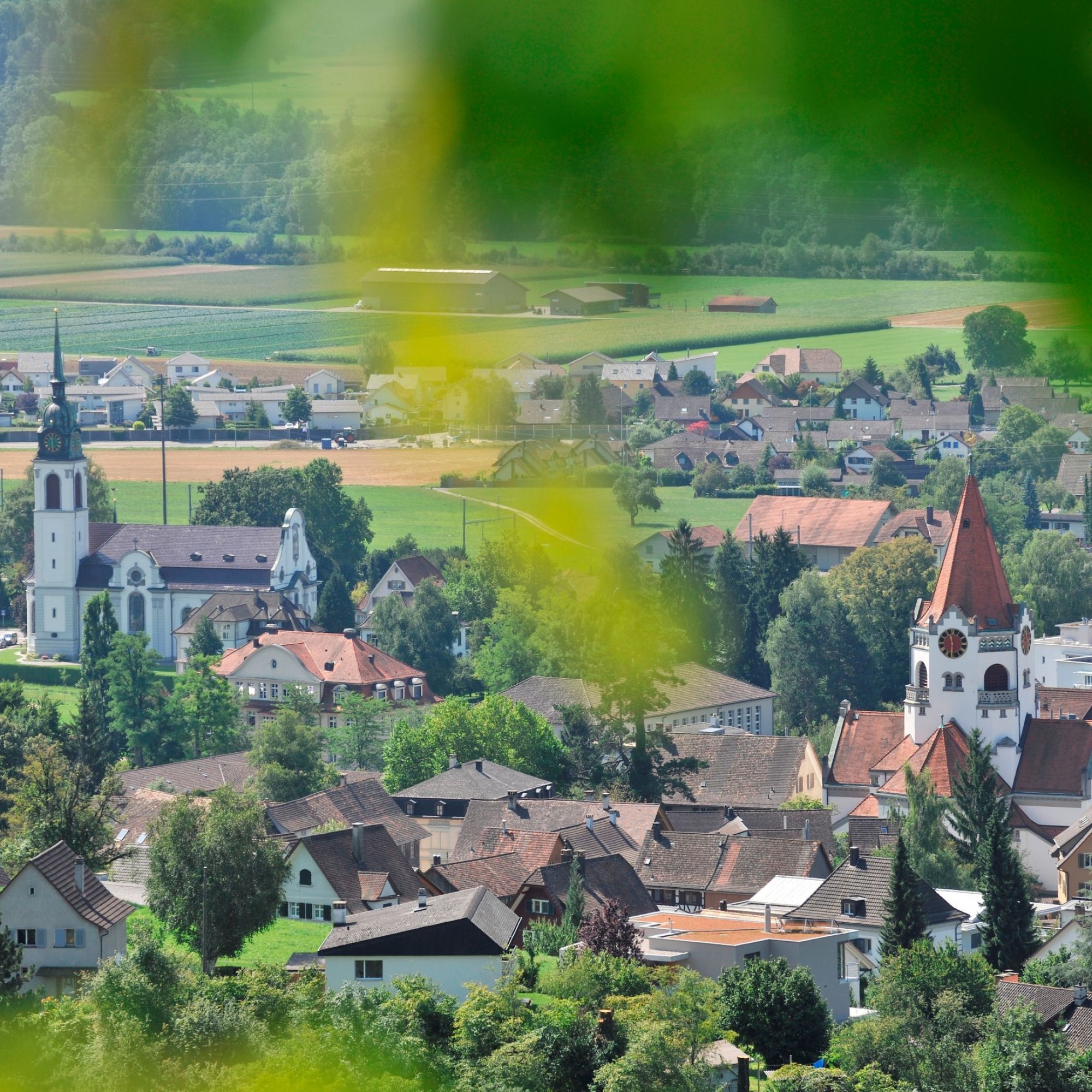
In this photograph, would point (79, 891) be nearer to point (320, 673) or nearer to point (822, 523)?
point (320, 673)

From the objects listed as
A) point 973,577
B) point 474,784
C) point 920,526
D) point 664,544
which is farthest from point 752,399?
point 474,784

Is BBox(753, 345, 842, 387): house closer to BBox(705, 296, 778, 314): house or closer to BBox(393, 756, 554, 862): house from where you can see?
BBox(705, 296, 778, 314): house

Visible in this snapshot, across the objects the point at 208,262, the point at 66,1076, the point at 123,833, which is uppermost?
the point at 208,262

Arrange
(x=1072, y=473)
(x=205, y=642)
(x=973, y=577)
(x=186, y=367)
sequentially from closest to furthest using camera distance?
(x=973, y=577) < (x=205, y=642) < (x=186, y=367) < (x=1072, y=473)

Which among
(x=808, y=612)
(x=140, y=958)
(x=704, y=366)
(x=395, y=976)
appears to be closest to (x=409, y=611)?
(x=808, y=612)

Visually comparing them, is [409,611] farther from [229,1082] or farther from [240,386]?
[229,1082]

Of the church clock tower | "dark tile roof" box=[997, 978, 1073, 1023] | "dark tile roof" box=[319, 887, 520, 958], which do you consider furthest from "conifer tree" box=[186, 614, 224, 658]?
"dark tile roof" box=[997, 978, 1073, 1023]

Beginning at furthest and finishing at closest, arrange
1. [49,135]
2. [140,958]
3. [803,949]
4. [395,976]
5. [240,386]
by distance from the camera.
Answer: [240,386] → [803,949] → [395,976] → [140,958] → [49,135]
